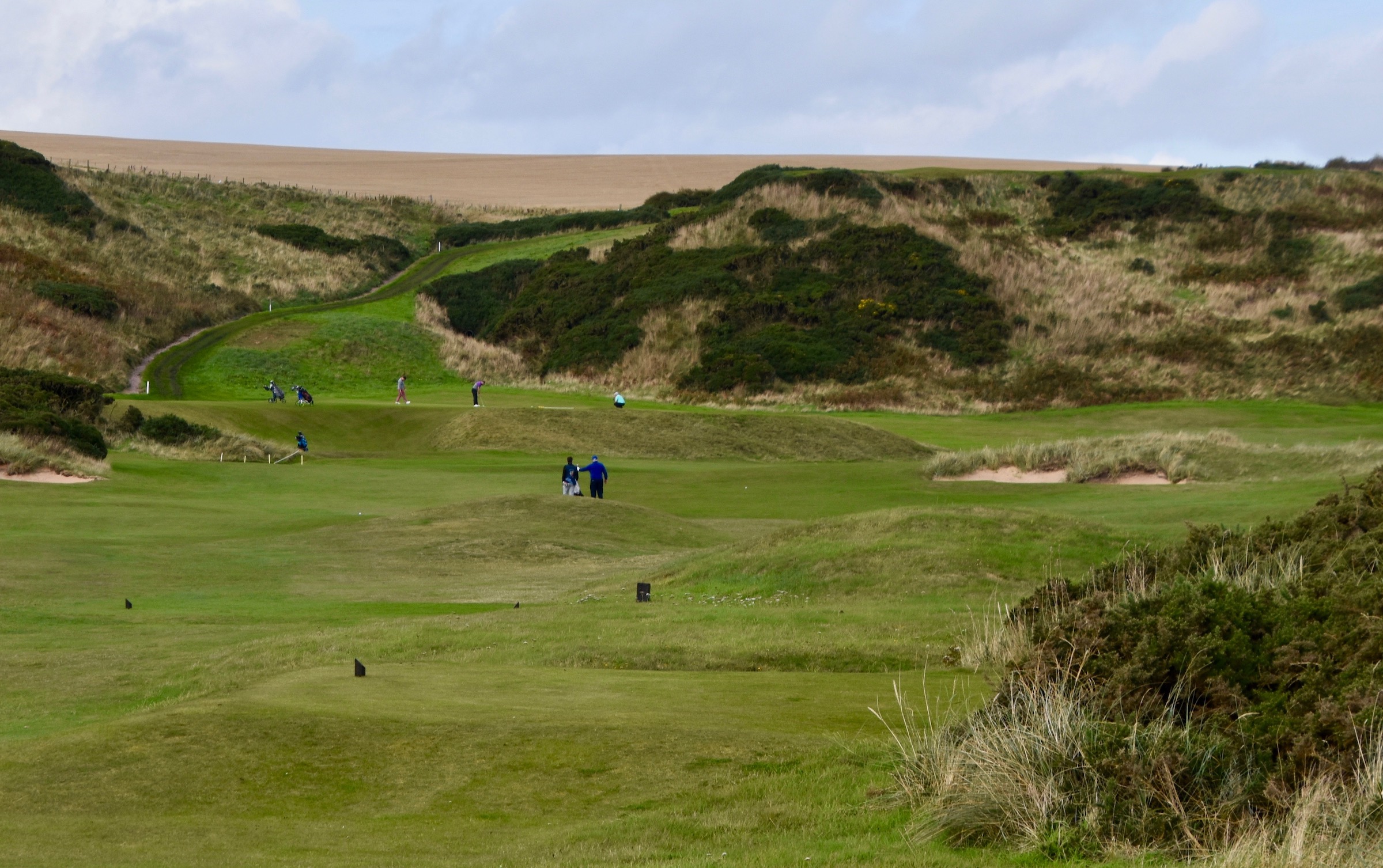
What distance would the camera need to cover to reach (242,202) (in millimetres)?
107562

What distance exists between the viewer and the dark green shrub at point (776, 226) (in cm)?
8550

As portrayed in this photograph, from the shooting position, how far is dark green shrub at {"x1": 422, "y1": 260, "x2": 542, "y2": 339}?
283 ft

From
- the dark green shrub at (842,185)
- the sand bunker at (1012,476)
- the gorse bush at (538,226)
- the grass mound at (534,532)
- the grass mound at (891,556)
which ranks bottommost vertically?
the grass mound at (534,532)

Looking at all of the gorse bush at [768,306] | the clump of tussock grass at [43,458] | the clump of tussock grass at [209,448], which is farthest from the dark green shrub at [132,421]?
the gorse bush at [768,306]

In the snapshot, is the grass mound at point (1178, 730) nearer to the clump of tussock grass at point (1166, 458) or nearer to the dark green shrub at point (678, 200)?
the clump of tussock grass at point (1166, 458)

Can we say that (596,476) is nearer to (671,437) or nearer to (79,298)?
(671,437)

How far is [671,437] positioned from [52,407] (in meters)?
20.0

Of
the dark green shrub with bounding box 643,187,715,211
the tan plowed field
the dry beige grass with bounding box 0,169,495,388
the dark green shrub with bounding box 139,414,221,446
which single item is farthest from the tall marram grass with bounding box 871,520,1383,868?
the tan plowed field

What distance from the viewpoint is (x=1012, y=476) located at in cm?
3931

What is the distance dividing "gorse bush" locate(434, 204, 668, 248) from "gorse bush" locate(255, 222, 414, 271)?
692cm

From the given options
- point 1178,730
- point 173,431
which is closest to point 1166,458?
point 173,431

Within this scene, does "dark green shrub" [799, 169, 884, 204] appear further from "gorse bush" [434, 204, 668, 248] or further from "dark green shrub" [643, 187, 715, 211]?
"dark green shrub" [643, 187, 715, 211]

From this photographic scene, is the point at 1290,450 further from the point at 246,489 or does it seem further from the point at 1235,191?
the point at 1235,191

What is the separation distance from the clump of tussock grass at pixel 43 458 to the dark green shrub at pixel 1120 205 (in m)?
67.4
